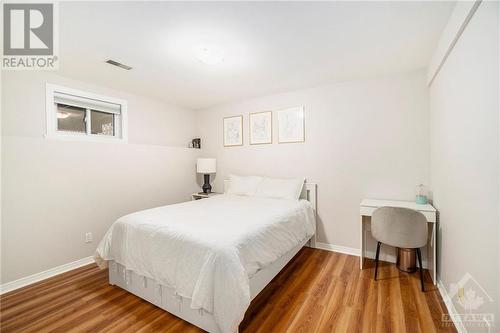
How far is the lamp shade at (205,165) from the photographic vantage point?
13.0 ft

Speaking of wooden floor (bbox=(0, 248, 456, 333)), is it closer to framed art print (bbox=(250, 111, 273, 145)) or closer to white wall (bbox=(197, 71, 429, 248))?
white wall (bbox=(197, 71, 429, 248))

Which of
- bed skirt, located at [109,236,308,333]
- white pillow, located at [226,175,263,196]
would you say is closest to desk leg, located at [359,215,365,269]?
bed skirt, located at [109,236,308,333]

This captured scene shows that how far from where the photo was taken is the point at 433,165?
2352 mm

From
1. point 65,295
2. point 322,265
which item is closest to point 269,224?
point 322,265

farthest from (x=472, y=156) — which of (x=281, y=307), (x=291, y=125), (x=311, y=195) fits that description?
(x=291, y=125)

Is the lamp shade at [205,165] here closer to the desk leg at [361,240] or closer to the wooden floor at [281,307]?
the wooden floor at [281,307]

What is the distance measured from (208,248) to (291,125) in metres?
2.40

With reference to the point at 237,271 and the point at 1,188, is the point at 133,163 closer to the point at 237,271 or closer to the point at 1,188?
the point at 1,188

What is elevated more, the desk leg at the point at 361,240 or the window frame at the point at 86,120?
the window frame at the point at 86,120

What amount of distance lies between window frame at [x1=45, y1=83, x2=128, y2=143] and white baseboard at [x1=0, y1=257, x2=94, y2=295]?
153cm

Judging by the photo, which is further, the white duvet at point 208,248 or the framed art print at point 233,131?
the framed art print at point 233,131

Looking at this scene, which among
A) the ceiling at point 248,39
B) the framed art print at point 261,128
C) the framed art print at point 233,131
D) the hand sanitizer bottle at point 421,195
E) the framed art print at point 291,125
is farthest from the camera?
the framed art print at point 233,131

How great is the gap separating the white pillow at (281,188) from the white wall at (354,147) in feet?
0.73

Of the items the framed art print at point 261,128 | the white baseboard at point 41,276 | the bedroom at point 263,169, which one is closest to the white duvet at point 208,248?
the bedroom at point 263,169
